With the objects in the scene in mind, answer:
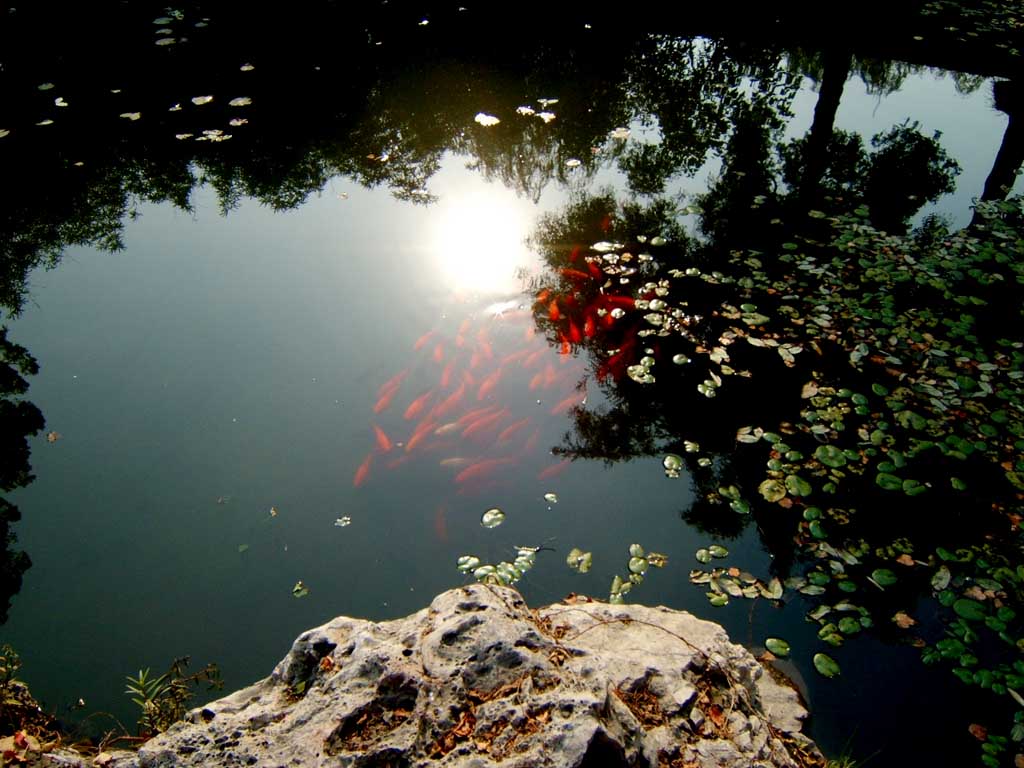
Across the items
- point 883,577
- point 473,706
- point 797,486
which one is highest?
point 473,706

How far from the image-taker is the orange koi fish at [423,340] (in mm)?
5422

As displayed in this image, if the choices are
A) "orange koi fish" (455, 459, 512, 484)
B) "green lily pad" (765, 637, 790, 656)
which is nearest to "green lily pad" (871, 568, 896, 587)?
"green lily pad" (765, 637, 790, 656)

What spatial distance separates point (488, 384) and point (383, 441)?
1.00m

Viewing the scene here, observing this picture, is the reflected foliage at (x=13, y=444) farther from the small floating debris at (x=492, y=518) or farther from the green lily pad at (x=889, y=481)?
the green lily pad at (x=889, y=481)

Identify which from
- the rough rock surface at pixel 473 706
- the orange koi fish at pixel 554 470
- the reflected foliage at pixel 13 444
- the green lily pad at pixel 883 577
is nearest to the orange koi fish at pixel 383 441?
the orange koi fish at pixel 554 470

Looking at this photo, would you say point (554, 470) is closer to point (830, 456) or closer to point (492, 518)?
point (492, 518)

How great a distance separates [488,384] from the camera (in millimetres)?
5102

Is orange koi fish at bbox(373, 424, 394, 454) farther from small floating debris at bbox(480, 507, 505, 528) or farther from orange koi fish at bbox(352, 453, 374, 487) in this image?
small floating debris at bbox(480, 507, 505, 528)

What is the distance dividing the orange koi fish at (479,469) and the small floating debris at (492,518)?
327mm

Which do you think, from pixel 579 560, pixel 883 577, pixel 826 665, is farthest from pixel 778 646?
pixel 579 560

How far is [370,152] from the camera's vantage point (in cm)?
801

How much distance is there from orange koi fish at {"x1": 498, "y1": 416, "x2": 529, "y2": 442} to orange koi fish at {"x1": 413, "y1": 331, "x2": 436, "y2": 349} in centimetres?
121

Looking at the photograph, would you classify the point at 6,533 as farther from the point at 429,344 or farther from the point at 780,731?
the point at 780,731

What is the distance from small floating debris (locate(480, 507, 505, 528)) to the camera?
13.4ft
